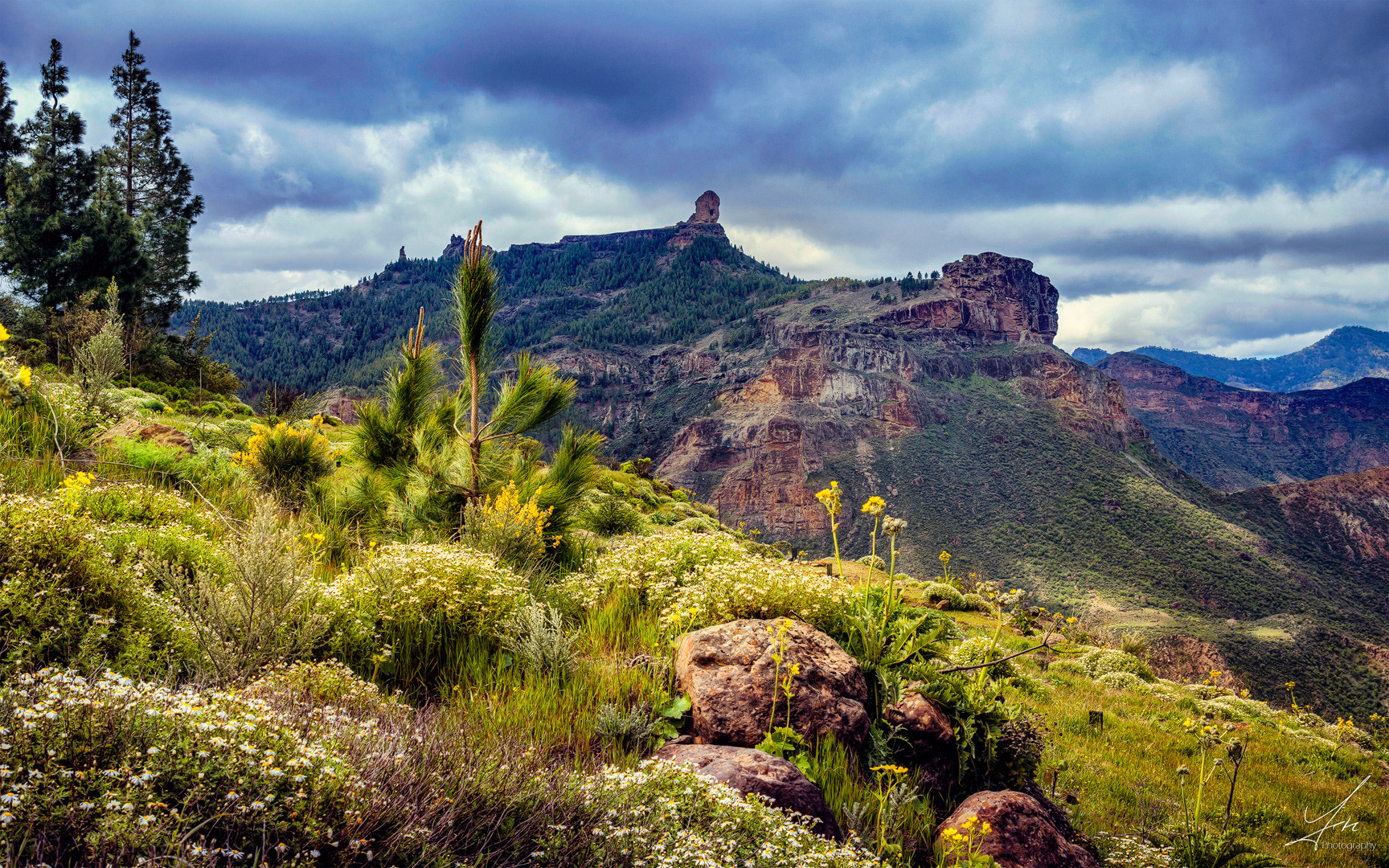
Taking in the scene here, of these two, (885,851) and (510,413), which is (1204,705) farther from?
(510,413)

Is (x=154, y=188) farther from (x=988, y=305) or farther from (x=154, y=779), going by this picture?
(x=988, y=305)

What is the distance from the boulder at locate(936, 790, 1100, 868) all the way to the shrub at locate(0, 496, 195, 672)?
4217 mm

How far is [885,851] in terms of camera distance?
10.5 ft

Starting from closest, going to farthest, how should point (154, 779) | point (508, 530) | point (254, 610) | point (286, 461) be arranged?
1. point (154, 779)
2. point (254, 610)
3. point (508, 530)
4. point (286, 461)

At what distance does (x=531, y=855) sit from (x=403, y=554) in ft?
11.6

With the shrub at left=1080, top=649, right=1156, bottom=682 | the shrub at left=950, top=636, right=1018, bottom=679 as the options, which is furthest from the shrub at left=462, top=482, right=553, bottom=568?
the shrub at left=1080, top=649, right=1156, bottom=682

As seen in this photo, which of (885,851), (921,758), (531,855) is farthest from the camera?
(921,758)

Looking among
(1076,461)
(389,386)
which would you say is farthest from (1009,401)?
(389,386)

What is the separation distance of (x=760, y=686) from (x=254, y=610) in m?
3.13

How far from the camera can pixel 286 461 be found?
8328 millimetres

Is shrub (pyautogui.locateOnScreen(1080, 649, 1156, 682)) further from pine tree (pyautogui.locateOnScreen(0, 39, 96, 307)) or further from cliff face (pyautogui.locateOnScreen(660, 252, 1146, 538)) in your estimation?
cliff face (pyautogui.locateOnScreen(660, 252, 1146, 538))

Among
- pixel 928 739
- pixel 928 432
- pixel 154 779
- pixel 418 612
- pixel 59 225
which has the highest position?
pixel 59 225

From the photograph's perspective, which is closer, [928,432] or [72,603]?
[72,603]
